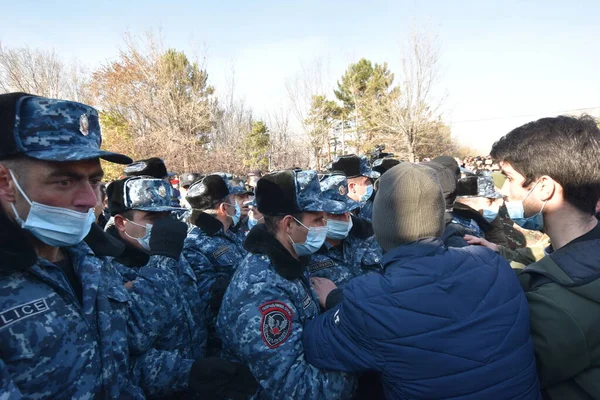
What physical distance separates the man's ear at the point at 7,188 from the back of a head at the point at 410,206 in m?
1.68

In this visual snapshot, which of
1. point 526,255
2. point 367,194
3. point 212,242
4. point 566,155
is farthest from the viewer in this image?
point 367,194

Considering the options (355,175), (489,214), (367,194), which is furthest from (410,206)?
(367,194)

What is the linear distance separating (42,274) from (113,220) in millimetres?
Answer: 1681

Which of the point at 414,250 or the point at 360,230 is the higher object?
the point at 414,250

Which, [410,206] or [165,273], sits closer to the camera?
[410,206]

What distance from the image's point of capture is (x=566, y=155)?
175 cm

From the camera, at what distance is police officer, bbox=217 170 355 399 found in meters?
1.75

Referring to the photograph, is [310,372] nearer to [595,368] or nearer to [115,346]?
[115,346]

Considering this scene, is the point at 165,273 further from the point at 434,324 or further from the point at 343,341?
the point at 434,324

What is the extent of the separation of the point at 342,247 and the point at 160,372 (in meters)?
2.04

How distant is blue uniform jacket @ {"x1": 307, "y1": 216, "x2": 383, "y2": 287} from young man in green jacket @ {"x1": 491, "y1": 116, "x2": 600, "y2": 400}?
1621 millimetres

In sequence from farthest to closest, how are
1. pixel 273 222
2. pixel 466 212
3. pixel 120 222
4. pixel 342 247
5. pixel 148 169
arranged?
pixel 466 212, pixel 148 169, pixel 342 247, pixel 120 222, pixel 273 222

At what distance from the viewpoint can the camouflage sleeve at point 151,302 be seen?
6.52 ft

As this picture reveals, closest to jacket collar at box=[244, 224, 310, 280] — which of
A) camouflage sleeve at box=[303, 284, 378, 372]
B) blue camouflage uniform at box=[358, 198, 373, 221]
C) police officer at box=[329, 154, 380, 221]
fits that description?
camouflage sleeve at box=[303, 284, 378, 372]
